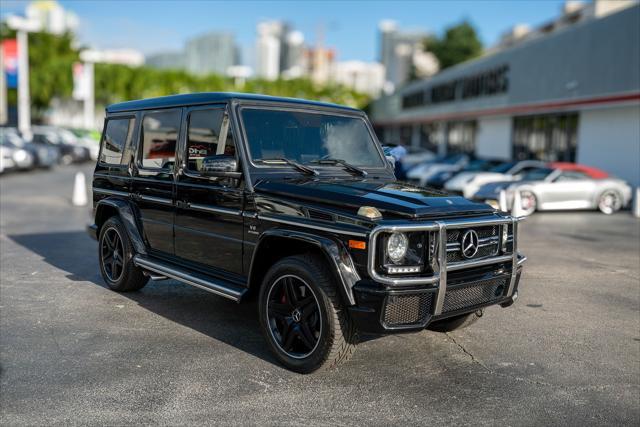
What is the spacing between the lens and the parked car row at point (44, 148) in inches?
976

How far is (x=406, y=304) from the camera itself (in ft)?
14.5

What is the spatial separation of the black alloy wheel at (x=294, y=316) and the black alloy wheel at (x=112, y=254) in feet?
8.45

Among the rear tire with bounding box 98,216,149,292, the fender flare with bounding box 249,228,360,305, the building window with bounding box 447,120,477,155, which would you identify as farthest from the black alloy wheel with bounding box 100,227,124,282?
the building window with bounding box 447,120,477,155

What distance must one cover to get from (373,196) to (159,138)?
8.79 ft

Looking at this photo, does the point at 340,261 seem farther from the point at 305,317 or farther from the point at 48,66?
the point at 48,66

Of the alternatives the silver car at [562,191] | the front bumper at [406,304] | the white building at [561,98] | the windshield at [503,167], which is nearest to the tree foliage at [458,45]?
the white building at [561,98]

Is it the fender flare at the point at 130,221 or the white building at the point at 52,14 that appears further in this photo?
the white building at the point at 52,14

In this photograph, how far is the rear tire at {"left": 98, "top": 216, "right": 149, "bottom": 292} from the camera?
6875mm

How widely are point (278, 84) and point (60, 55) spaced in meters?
25.6

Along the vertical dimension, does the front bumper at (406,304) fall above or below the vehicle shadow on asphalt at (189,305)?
above

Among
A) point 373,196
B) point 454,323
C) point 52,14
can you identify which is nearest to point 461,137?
point 454,323

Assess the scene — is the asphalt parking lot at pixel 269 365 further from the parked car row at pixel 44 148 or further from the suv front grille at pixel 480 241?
the parked car row at pixel 44 148

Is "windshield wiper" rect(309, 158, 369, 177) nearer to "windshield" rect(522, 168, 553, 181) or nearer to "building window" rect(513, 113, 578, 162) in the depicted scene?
"windshield" rect(522, 168, 553, 181)

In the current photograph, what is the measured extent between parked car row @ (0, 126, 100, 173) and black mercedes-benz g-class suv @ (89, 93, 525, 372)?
10711 mm
